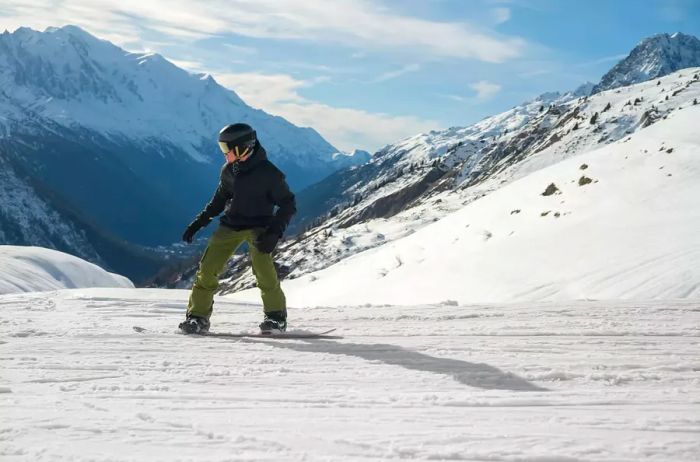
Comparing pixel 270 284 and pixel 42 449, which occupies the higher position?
pixel 270 284

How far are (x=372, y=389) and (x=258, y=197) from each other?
3374mm

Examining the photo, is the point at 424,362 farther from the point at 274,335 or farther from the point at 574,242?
the point at 574,242

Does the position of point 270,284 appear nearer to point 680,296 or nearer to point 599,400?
point 599,400

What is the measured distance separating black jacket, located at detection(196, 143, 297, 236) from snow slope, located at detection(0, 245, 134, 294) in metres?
9.53

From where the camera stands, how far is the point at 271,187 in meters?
7.16

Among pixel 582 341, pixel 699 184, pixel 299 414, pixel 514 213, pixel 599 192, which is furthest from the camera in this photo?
pixel 514 213

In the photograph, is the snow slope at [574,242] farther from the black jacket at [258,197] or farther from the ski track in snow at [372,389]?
the black jacket at [258,197]

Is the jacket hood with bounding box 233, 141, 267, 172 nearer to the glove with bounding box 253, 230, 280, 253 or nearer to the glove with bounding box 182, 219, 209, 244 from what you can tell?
the glove with bounding box 253, 230, 280, 253

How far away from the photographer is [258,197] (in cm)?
716

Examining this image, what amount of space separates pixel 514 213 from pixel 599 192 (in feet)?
14.8

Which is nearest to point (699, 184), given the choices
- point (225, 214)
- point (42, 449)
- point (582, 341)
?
point (582, 341)

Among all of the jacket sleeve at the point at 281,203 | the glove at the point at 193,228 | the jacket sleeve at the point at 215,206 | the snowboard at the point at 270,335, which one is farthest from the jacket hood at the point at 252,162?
the snowboard at the point at 270,335

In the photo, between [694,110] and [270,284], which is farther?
[694,110]

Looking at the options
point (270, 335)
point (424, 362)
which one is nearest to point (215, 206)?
point (270, 335)
